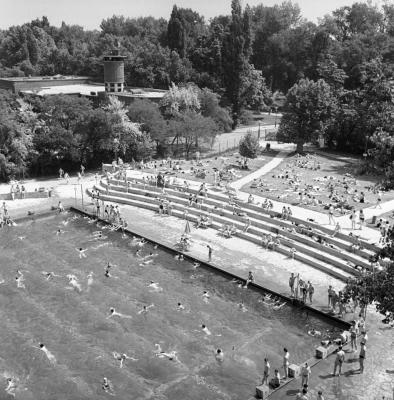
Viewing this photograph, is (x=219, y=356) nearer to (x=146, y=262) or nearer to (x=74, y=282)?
(x=74, y=282)

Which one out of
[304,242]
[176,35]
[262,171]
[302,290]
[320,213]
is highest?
[176,35]

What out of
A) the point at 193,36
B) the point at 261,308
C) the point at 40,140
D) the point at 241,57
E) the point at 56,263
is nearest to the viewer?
the point at 261,308

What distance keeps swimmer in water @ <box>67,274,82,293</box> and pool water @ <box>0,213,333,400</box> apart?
17cm

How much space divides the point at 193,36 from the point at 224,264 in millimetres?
78813

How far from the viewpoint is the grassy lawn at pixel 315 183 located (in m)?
38.0

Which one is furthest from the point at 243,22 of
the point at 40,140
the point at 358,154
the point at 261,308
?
the point at 261,308

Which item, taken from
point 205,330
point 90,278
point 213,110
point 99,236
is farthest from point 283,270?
point 213,110

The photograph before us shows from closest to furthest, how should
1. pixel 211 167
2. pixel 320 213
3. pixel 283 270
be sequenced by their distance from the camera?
1. pixel 283 270
2. pixel 320 213
3. pixel 211 167

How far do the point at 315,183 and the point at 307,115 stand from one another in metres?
12.5

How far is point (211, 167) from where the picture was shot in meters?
47.4

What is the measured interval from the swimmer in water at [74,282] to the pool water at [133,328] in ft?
0.55

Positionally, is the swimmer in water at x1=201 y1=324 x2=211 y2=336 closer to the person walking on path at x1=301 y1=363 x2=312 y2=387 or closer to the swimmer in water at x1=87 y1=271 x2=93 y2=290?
the person walking on path at x1=301 y1=363 x2=312 y2=387

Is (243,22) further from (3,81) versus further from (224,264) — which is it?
(224,264)

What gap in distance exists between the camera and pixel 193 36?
10062 cm
